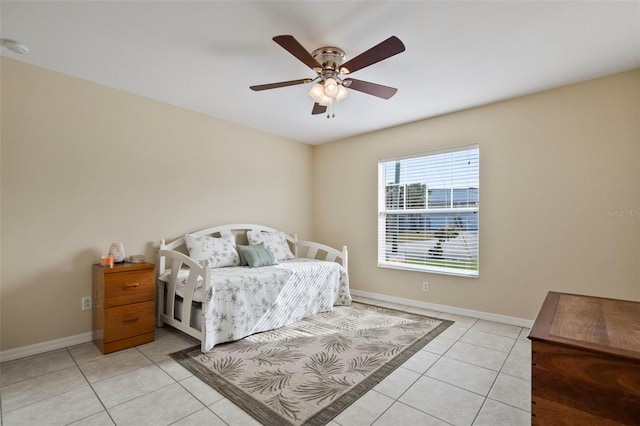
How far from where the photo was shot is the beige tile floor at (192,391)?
171 cm

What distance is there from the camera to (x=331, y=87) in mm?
2271

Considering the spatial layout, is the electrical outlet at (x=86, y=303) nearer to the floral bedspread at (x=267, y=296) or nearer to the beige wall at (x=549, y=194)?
the floral bedspread at (x=267, y=296)

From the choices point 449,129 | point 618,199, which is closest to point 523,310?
point 618,199

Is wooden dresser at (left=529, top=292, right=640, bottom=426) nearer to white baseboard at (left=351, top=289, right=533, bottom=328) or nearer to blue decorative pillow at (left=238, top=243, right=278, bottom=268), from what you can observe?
white baseboard at (left=351, top=289, right=533, bottom=328)

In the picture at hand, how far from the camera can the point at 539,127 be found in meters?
3.08

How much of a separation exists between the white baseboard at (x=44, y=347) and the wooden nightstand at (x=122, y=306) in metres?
0.10

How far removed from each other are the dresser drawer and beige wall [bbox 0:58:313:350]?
1.60 ft

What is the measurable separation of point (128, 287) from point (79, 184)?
1066 millimetres

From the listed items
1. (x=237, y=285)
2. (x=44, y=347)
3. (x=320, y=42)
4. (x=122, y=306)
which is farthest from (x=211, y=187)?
(x=320, y=42)

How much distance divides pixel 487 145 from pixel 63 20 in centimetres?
387

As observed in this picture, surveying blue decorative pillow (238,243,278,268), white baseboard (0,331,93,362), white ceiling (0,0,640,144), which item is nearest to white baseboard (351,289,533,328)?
blue decorative pillow (238,243,278,268)

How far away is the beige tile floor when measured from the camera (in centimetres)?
171

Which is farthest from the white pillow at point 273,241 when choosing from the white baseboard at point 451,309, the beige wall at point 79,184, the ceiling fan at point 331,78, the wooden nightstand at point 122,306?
the ceiling fan at point 331,78

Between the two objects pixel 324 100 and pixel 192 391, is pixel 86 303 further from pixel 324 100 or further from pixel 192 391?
pixel 324 100
